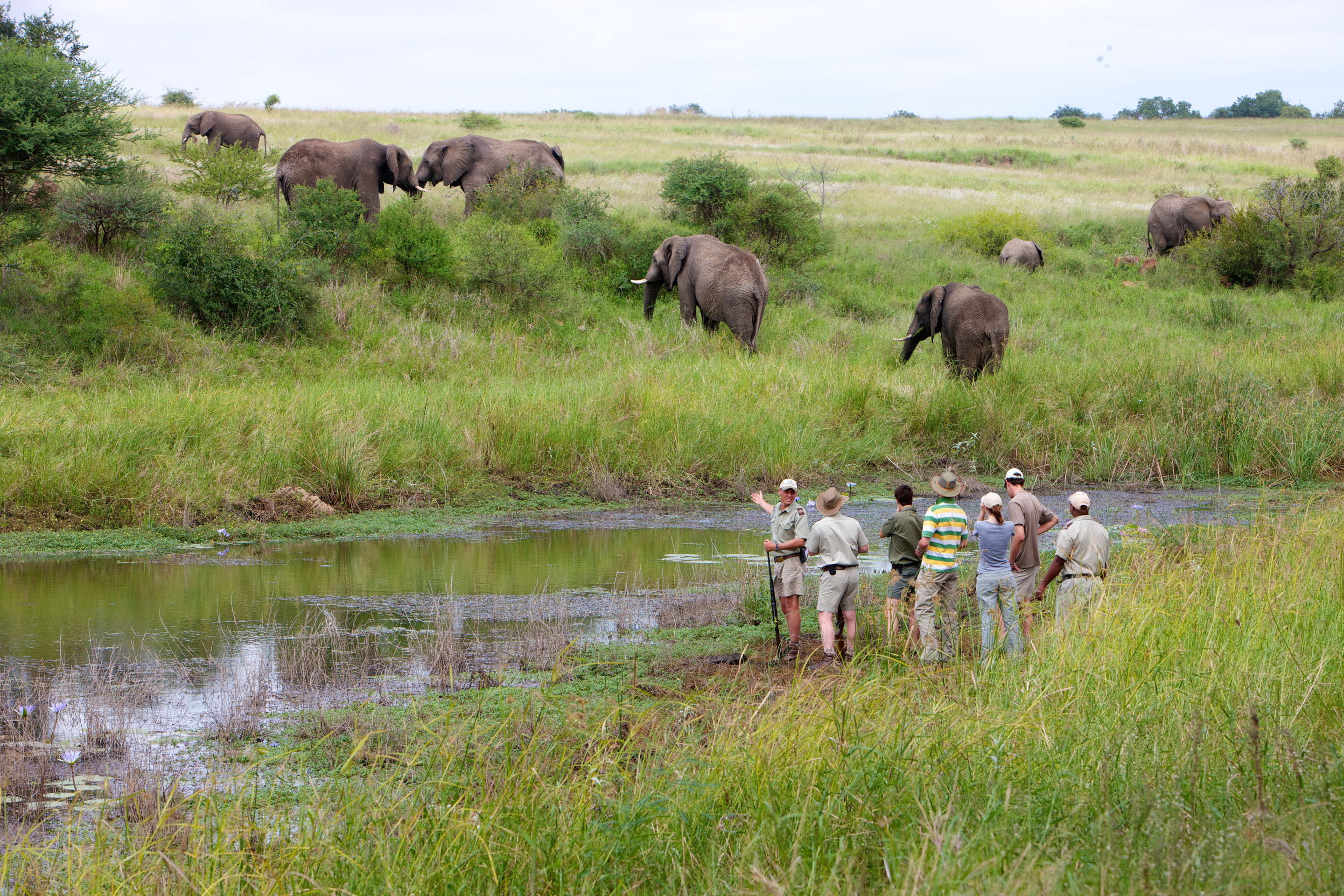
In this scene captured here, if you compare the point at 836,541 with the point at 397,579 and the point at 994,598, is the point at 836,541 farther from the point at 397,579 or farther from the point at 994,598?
the point at 397,579

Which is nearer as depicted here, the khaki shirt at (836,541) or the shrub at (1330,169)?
the khaki shirt at (836,541)

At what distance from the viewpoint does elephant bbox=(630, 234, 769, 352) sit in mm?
19172

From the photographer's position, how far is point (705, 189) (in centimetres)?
2492

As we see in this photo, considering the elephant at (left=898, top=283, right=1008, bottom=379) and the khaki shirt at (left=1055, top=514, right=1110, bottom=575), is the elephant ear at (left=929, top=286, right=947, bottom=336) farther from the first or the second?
the khaki shirt at (left=1055, top=514, right=1110, bottom=575)

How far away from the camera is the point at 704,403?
15656mm

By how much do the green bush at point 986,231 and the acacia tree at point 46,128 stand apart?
63.5ft

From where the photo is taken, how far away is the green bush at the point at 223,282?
56.7 ft

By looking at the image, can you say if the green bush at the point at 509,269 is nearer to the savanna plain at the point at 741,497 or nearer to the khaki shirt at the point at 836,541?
the savanna plain at the point at 741,497

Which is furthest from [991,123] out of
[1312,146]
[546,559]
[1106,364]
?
[546,559]

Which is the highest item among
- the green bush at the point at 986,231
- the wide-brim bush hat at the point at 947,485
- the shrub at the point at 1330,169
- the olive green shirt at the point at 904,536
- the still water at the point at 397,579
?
the shrub at the point at 1330,169

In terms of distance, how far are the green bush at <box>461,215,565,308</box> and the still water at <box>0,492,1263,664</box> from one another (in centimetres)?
695

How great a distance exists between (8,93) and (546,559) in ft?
37.0

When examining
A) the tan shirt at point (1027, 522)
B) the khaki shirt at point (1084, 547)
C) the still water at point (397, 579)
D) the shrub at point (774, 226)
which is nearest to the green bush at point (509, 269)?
the shrub at point (774, 226)

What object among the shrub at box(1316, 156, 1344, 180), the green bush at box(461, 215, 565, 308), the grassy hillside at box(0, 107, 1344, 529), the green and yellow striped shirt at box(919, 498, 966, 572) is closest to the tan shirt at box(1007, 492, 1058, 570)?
the green and yellow striped shirt at box(919, 498, 966, 572)
